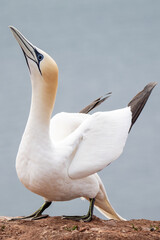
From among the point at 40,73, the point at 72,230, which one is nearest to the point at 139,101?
the point at 40,73

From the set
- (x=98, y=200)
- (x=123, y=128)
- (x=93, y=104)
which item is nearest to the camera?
(x=123, y=128)

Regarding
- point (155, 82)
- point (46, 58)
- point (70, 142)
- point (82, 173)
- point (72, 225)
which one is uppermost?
point (46, 58)

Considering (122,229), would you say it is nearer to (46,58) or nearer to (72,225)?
(72,225)

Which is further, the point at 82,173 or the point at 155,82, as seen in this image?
the point at 155,82

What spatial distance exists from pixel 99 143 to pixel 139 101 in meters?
1.16

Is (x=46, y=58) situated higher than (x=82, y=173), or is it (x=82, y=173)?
(x=46, y=58)

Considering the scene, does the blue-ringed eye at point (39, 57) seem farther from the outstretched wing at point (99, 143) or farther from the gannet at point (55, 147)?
the outstretched wing at point (99, 143)

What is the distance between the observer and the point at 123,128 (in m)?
6.89

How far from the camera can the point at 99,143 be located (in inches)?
262

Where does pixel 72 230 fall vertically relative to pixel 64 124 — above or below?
below

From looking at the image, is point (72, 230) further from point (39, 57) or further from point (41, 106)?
point (39, 57)

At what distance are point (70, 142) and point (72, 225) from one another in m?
1.26

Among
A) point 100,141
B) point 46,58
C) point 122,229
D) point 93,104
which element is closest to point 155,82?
point 93,104

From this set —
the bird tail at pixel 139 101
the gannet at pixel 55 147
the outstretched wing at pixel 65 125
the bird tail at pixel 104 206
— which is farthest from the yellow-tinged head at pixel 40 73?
the bird tail at pixel 104 206
